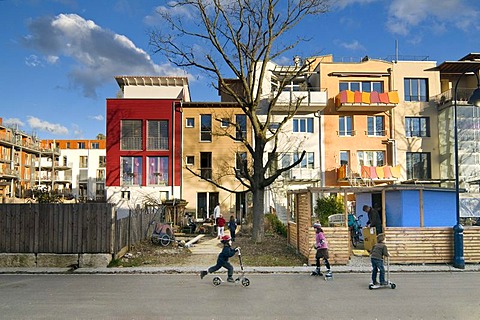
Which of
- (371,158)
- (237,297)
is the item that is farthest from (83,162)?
(237,297)

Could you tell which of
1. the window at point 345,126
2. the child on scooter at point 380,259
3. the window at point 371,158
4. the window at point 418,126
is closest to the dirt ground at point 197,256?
the child on scooter at point 380,259

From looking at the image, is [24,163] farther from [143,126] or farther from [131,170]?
[143,126]

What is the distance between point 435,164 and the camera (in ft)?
123

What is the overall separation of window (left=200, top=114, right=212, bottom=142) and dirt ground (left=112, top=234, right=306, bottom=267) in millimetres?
19645

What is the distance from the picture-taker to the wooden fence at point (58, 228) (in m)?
15.0

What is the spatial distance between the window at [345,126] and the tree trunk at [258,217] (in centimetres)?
1941

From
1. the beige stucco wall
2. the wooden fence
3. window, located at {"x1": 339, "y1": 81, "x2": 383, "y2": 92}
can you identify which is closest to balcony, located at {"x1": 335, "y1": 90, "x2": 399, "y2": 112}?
window, located at {"x1": 339, "y1": 81, "x2": 383, "y2": 92}

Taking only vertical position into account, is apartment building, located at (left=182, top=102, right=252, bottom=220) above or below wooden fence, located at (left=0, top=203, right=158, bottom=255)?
above

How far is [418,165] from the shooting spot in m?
37.7

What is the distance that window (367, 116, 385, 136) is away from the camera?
37594mm

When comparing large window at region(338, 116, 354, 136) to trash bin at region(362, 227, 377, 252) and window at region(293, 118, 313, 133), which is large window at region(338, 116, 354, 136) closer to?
window at region(293, 118, 313, 133)

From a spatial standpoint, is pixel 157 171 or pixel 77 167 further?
pixel 77 167

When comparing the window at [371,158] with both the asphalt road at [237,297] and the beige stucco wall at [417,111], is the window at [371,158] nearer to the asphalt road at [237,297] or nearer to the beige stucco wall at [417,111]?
the beige stucco wall at [417,111]

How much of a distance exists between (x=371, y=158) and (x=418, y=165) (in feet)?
13.8
